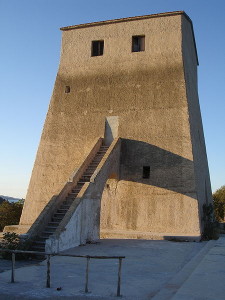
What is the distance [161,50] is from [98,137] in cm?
556

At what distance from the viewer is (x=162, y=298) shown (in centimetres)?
628

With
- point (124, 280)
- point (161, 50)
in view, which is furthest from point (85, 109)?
point (124, 280)

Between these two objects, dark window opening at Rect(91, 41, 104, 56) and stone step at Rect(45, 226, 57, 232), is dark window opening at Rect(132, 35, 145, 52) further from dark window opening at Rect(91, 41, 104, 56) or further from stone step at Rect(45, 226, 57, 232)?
stone step at Rect(45, 226, 57, 232)

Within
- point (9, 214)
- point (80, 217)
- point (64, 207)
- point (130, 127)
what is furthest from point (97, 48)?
point (9, 214)

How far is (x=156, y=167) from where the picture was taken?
16.2m

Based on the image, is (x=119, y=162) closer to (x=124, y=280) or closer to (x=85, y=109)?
(x=85, y=109)

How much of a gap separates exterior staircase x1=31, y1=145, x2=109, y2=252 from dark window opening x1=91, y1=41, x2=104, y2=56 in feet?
19.4

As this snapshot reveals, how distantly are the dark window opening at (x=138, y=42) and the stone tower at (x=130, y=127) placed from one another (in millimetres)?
53

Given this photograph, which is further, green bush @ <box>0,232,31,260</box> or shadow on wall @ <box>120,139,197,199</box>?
shadow on wall @ <box>120,139,197,199</box>

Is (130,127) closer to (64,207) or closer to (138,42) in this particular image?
(138,42)

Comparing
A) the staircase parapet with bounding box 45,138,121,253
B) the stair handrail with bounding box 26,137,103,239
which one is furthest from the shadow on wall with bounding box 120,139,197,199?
the stair handrail with bounding box 26,137,103,239

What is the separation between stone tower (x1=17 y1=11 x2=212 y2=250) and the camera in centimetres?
1570

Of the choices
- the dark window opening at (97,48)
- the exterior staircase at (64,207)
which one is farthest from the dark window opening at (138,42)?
the exterior staircase at (64,207)

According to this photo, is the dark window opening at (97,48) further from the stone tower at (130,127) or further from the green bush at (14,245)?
the green bush at (14,245)
